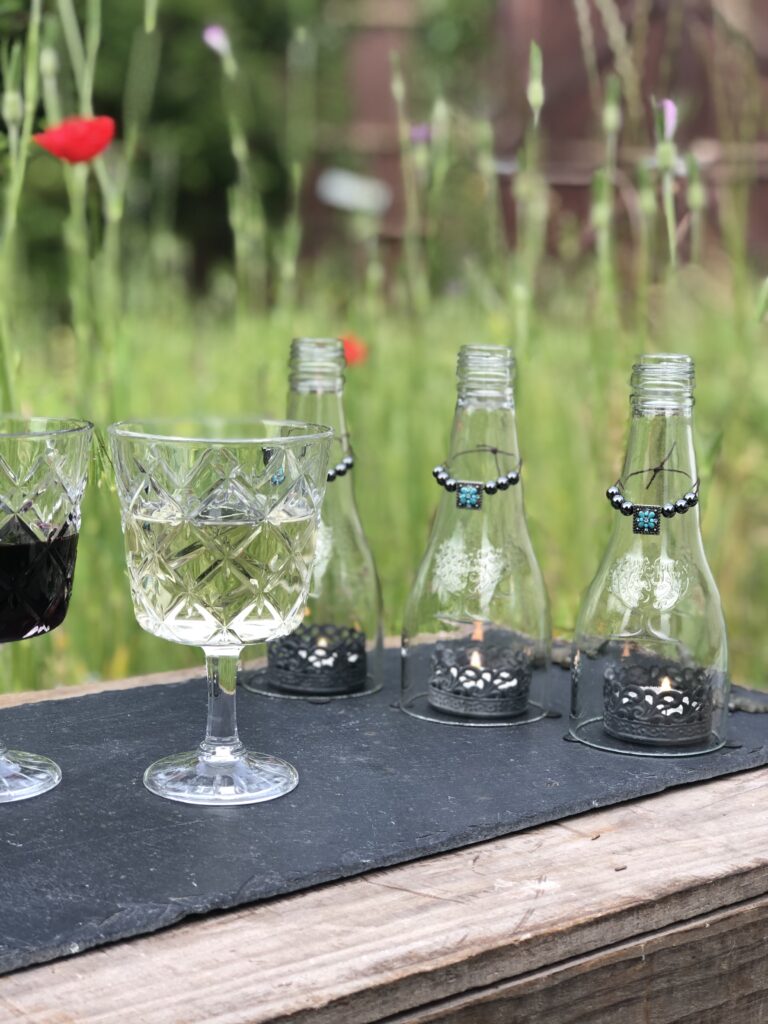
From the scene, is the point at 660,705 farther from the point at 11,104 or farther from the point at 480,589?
the point at 11,104

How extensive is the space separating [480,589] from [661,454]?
0.19 metres

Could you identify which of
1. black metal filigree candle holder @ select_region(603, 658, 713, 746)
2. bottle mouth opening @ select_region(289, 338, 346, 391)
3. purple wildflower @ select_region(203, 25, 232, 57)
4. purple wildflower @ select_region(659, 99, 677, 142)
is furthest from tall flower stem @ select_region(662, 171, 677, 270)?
purple wildflower @ select_region(203, 25, 232, 57)

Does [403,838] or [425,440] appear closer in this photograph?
[403,838]

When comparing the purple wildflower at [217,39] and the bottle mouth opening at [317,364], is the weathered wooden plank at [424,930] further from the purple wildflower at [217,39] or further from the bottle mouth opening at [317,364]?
the purple wildflower at [217,39]

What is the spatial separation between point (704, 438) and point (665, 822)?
1.96 ft

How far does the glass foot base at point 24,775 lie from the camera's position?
0.89 m

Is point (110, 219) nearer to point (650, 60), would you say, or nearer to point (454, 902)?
point (454, 902)

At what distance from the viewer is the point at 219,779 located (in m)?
0.92

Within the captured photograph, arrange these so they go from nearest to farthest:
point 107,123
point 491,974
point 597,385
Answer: point 491,974
point 107,123
point 597,385

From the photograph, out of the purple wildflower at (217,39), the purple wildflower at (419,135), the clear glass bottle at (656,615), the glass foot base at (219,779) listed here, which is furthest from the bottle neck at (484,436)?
the purple wildflower at (419,135)

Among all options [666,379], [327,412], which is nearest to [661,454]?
[666,379]

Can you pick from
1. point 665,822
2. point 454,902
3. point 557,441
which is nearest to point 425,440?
point 557,441

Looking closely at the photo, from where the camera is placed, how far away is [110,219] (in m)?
1.67

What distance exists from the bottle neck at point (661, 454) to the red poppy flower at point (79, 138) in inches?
25.9
